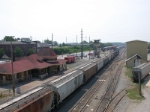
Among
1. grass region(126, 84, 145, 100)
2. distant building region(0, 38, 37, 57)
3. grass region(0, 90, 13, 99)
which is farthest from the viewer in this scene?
distant building region(0, 38, 37, 57)

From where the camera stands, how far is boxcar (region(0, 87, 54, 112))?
1540 centimetres

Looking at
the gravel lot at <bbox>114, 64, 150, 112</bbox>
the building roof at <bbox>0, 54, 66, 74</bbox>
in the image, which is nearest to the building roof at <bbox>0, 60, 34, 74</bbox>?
the building roof at <bbox>0, 54, 66, 74</bbox>

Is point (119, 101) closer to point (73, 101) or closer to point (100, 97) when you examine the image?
point (100, 97)

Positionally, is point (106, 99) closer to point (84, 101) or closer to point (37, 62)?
point (84, 101)

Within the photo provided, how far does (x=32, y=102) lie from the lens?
16.9 metres

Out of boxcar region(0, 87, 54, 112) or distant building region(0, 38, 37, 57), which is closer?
boxcar region(0, 87, 54, 112)

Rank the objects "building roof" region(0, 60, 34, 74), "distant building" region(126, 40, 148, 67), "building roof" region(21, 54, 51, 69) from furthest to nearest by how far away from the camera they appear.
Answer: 1. "distant building" region(126, 40, 148, 67)
2. "building roof" region(21, 54, 51, 69)
3. "building roof" region(0, 60, 34, 74)

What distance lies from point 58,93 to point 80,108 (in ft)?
11.2

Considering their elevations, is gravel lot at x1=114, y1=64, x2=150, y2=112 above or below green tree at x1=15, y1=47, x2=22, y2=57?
below

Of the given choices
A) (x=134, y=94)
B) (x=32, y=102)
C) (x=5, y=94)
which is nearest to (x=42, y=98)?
(x=32, y=102)

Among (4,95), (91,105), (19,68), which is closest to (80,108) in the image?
(91,105)

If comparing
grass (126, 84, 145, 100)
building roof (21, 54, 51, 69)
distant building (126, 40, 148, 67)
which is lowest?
grass (126, 84, 145, 100)

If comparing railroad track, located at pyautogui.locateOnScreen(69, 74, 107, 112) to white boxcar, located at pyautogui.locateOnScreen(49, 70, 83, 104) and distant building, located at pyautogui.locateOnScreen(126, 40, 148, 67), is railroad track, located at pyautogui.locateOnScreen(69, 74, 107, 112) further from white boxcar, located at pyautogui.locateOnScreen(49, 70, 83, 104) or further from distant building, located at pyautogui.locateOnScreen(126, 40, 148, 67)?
distant building, located at pyautogui.locateOnScreen(126, 40, 148, 67)

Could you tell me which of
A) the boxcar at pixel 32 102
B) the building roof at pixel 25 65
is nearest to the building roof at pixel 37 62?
the building roof at pixel 25 65
